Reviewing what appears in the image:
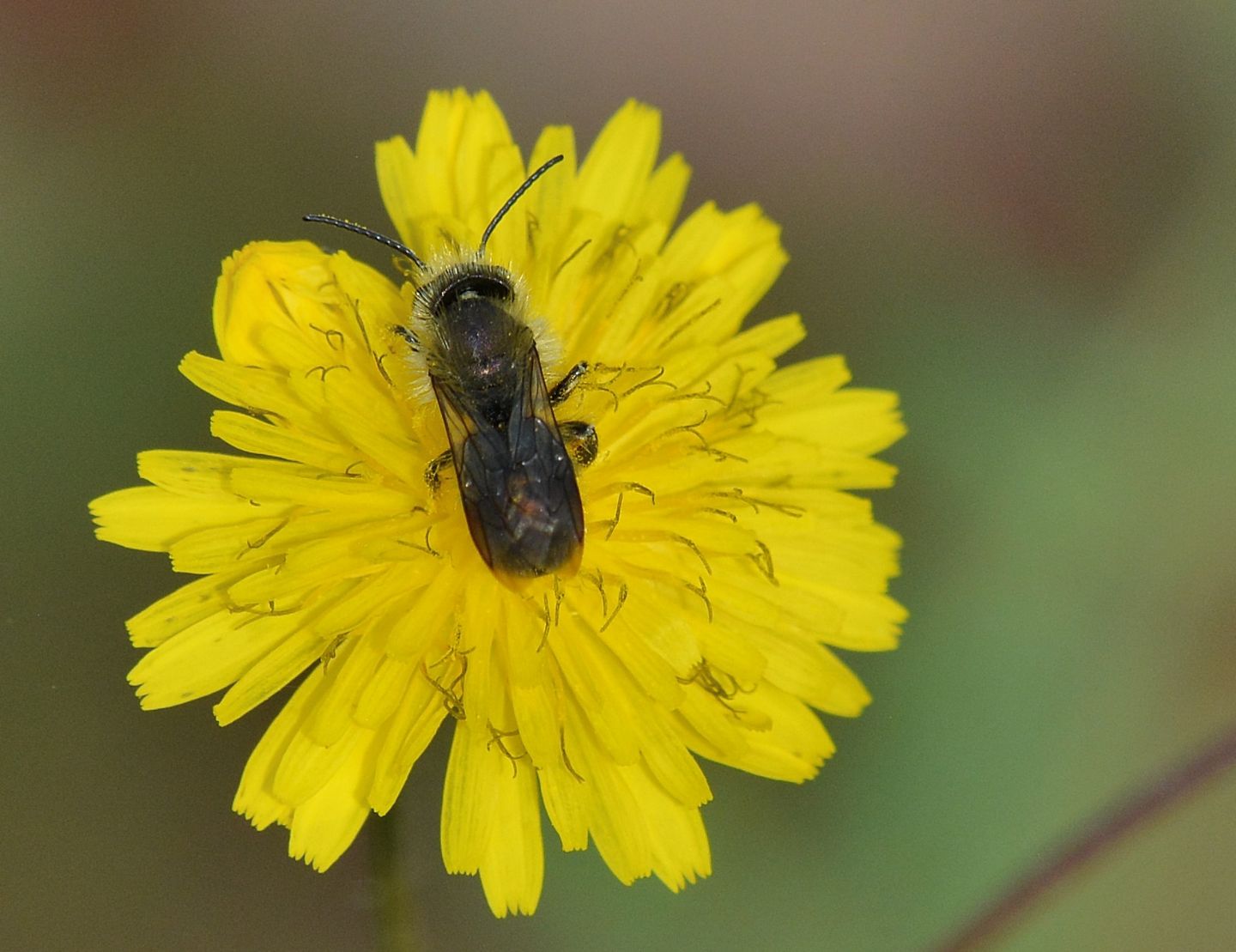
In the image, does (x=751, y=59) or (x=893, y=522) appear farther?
(x=751, y=59)

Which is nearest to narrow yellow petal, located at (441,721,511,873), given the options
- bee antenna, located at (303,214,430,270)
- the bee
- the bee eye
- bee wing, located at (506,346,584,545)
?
the bee

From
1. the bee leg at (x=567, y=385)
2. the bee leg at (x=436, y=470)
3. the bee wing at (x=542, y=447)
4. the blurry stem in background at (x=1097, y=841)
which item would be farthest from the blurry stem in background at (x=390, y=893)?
the blurry stem in background at (x=1097, y=841)

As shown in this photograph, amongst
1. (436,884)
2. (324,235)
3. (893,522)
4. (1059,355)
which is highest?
(324,235)

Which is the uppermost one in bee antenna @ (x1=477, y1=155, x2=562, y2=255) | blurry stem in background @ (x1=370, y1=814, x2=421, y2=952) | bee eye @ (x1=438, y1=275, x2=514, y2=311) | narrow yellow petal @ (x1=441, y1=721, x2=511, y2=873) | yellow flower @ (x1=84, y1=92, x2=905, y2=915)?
bee antenna @ (x1=477, y1=155, x2=562, y2=255)

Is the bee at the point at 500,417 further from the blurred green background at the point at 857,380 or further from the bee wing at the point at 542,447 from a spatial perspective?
the blurred green background at the point at 857,380

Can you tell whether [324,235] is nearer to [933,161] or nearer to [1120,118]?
[933,161]

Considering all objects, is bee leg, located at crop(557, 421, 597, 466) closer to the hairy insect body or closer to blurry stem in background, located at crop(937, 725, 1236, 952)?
the hairy insect body

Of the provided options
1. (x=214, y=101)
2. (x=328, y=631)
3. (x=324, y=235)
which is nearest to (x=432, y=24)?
(x=214, y=101)
